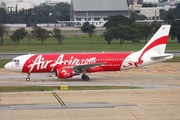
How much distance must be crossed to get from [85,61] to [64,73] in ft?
10.5

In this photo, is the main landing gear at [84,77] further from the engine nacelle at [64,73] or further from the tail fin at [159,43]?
the tail fin at [159,43]

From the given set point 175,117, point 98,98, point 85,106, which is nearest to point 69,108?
point 85,106

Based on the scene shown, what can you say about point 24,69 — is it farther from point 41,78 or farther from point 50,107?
point 50,107

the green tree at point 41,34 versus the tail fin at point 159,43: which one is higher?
the tail fin at point 159,43

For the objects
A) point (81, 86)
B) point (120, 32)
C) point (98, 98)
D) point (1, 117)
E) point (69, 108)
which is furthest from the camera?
point (120, 32)

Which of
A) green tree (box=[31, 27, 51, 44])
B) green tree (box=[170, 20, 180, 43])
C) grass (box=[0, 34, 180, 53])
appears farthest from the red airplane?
green tree (box=[31, 27, 51, 44])

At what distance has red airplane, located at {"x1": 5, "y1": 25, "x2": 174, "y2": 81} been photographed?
185 ft

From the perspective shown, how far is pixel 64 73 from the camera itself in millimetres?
55469

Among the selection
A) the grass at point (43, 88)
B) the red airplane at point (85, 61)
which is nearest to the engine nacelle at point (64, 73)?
the red airplane at point (85, 61)

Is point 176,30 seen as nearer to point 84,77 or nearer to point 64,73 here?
point 84,77

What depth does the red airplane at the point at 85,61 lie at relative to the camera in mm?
56438

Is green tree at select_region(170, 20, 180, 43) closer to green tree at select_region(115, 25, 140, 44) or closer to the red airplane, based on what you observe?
green tree at select_region(115, 25, 140, 44)

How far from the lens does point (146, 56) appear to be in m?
57.9

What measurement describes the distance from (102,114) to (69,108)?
3592 mm
